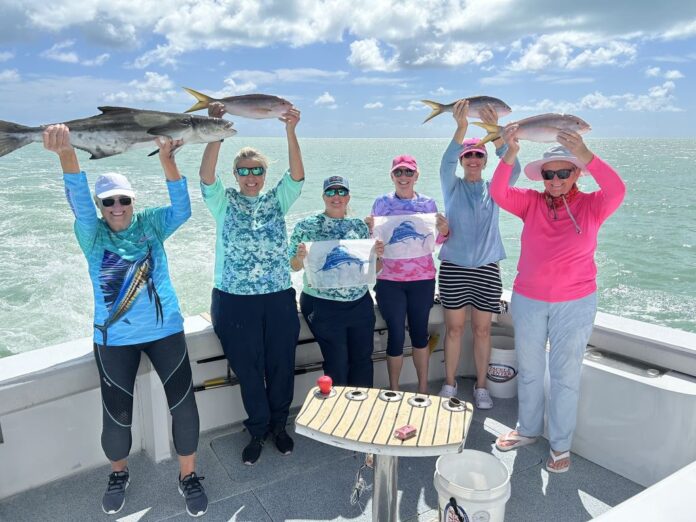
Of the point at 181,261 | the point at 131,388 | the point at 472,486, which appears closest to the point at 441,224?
the point at 472,486

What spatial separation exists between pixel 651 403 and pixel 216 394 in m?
2.42

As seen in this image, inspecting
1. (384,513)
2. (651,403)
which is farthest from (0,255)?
(651,403)

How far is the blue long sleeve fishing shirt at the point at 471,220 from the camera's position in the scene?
3492 millimetres

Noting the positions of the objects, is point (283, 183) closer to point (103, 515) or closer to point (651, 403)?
point (103, 515)

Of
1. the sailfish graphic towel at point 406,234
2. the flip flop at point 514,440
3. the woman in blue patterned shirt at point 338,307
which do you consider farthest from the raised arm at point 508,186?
the flip flop at point 514,440

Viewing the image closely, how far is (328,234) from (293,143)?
55cm

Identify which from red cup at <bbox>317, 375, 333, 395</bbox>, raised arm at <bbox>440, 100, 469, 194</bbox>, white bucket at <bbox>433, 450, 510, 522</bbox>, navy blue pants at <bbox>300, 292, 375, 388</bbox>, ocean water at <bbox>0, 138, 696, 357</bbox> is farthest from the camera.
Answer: ocean water at <bbox>0, 138, 696, 357</bbox>

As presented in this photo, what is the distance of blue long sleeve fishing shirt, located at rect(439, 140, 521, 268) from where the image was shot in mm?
3492

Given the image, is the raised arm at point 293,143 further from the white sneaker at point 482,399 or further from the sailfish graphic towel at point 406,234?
the white sneaker at point 482,399

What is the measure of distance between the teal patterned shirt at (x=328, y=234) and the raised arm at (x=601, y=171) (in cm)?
121

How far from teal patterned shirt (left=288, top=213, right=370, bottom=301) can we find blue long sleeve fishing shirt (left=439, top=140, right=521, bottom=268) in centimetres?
64

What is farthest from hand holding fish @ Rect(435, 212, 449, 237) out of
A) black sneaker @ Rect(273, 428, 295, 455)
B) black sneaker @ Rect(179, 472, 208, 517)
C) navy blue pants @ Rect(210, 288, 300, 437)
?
black sneaker @ Rect(179, 472, 208, 517)

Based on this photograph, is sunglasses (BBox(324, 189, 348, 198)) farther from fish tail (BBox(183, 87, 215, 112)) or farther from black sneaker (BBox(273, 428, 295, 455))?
black sneaker (BBox(273, 428, 295, 455))

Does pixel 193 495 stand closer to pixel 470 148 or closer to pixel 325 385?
pixel 325 385
